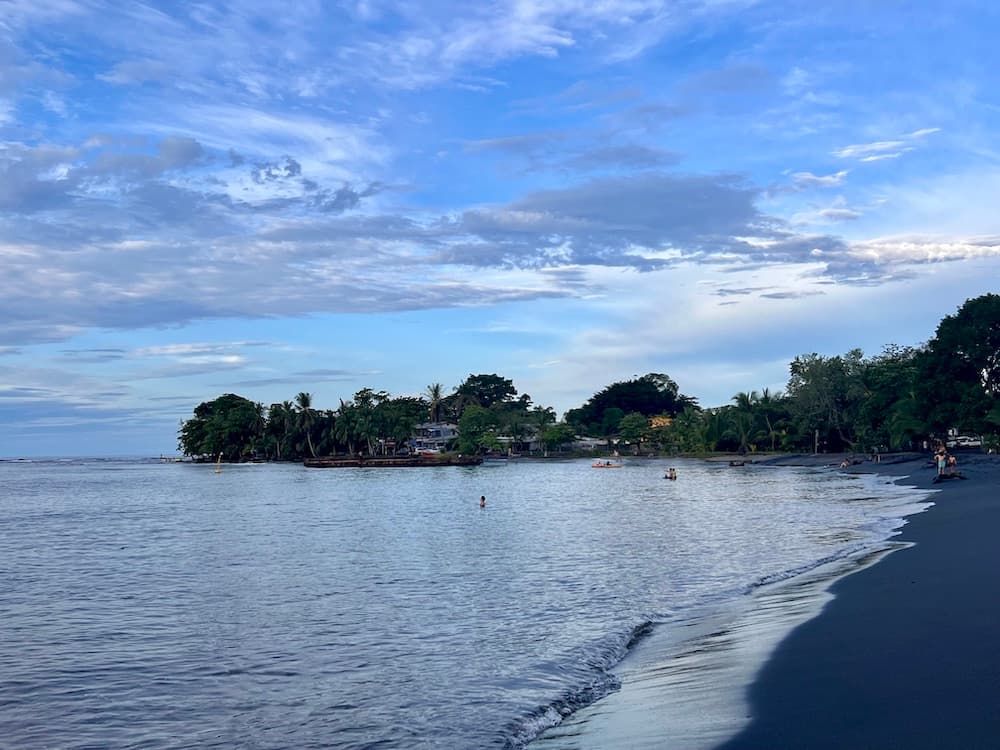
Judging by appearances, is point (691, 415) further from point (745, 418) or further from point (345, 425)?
point (345, 425)

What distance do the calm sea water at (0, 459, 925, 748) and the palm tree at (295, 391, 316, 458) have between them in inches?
4870

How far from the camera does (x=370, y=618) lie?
16.6 meters

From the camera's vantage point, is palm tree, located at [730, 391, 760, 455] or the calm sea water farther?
palm tree, located at [730, 391, 760, 455]

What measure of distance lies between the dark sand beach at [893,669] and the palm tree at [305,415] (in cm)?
15334

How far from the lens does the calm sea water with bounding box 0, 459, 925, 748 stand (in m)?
10.2

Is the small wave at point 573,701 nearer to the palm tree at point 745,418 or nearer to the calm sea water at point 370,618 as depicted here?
the calm sea water at point 370,618

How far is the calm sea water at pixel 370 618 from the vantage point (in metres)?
10.2

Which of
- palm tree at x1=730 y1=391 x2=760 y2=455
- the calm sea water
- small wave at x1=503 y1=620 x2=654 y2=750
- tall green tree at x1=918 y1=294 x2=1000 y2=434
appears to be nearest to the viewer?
small wave at x1=503 y1=620 x2=654 y2=750

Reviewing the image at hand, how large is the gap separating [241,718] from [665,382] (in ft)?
615

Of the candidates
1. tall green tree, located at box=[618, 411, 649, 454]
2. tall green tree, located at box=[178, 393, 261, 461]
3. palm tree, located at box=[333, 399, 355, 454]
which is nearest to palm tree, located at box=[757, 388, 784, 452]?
tall green tree, located at box=[618, 411, 649, 454]

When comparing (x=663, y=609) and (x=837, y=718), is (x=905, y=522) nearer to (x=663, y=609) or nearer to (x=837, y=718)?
(x=663, y=609)

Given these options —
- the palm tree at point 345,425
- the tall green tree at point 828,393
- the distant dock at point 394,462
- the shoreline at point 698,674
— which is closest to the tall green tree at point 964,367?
the tall green tree at point 828,393

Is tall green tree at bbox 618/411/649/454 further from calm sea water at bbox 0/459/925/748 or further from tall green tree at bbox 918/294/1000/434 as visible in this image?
calm sea water at bbox 0/459/925/748

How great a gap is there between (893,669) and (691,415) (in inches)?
5655
